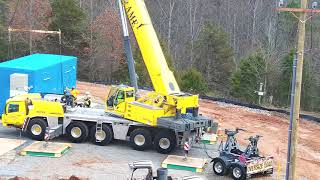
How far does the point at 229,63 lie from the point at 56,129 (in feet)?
106

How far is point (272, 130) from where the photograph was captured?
29844 mm

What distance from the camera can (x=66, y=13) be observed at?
52344 millimetres

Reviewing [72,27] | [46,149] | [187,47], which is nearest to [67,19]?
[72,27]

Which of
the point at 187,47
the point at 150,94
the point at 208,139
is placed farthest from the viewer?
the point at 187,47

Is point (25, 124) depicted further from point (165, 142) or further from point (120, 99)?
point (165, 142)

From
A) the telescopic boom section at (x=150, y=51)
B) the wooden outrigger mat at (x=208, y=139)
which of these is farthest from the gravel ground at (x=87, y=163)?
the telescopic boom section at (x=150, y=51)

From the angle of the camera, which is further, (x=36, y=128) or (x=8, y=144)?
(x=36, y=128)

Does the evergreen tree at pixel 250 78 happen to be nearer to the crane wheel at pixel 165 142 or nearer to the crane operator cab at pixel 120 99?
the crane operator cab at pixel 120 99

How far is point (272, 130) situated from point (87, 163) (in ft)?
41.0

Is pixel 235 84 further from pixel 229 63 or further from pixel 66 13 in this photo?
pixel 66 13

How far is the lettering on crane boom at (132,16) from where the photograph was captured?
78.1ft

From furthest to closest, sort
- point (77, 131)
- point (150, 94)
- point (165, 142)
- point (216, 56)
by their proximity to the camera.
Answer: point (216, 56), point (77, 131), point (150, 94), point (165, 142)

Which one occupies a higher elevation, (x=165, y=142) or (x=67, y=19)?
(x=67, y=19)

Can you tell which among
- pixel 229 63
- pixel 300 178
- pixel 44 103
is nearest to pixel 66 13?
pixel 229 63
